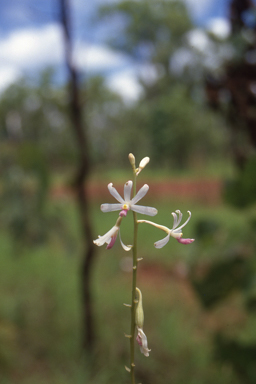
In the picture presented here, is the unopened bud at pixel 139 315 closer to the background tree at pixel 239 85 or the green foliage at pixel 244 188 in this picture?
the green foliage at pixel 244 188

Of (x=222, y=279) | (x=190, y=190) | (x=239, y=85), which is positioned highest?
(x=239, y=85)

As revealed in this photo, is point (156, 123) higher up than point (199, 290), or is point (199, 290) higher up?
point (156, 123)

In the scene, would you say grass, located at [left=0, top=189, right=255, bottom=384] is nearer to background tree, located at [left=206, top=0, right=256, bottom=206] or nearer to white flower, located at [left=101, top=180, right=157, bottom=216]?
background tree, located at [left=206, top=0, right=256, bottom=206]

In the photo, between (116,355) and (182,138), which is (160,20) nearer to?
(182,138)

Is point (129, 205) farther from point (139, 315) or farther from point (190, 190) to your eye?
point (190, 190)

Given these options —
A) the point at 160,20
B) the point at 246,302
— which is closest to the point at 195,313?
the point at 246,302

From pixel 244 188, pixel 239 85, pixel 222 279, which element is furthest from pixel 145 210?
pixel 239 85

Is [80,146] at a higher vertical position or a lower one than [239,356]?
higher

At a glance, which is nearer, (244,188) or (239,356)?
(244,188)
